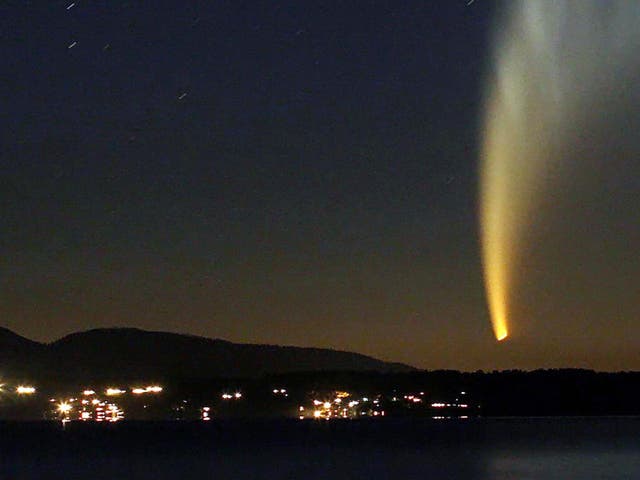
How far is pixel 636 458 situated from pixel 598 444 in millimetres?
31931

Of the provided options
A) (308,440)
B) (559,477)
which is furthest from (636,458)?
(308,440)

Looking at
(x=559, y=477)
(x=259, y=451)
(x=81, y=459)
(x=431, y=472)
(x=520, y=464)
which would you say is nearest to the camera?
(x=559, y=477)

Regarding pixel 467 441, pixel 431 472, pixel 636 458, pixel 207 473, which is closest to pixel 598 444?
pixel 467 441

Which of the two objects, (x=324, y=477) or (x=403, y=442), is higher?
(x=403, y=442)

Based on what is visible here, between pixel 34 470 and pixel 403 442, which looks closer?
pixel 34 470

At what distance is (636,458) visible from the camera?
322 ft

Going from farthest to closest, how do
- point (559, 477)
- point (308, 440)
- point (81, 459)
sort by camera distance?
point (308, 440) < point (81, 459) < point (559, 477)

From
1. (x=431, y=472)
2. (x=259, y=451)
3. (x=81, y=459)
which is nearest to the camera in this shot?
(x=431, y=472)

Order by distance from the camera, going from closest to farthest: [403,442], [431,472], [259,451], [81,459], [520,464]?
[431,472]
[520,464]
[81,459]
[259,451]
[403,442]

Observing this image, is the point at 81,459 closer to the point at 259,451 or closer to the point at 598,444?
the point at 259,451

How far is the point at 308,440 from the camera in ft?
501

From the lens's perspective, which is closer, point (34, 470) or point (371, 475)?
point (371, 475)

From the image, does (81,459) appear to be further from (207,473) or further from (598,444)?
(598,444)

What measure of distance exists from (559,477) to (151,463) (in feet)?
102
